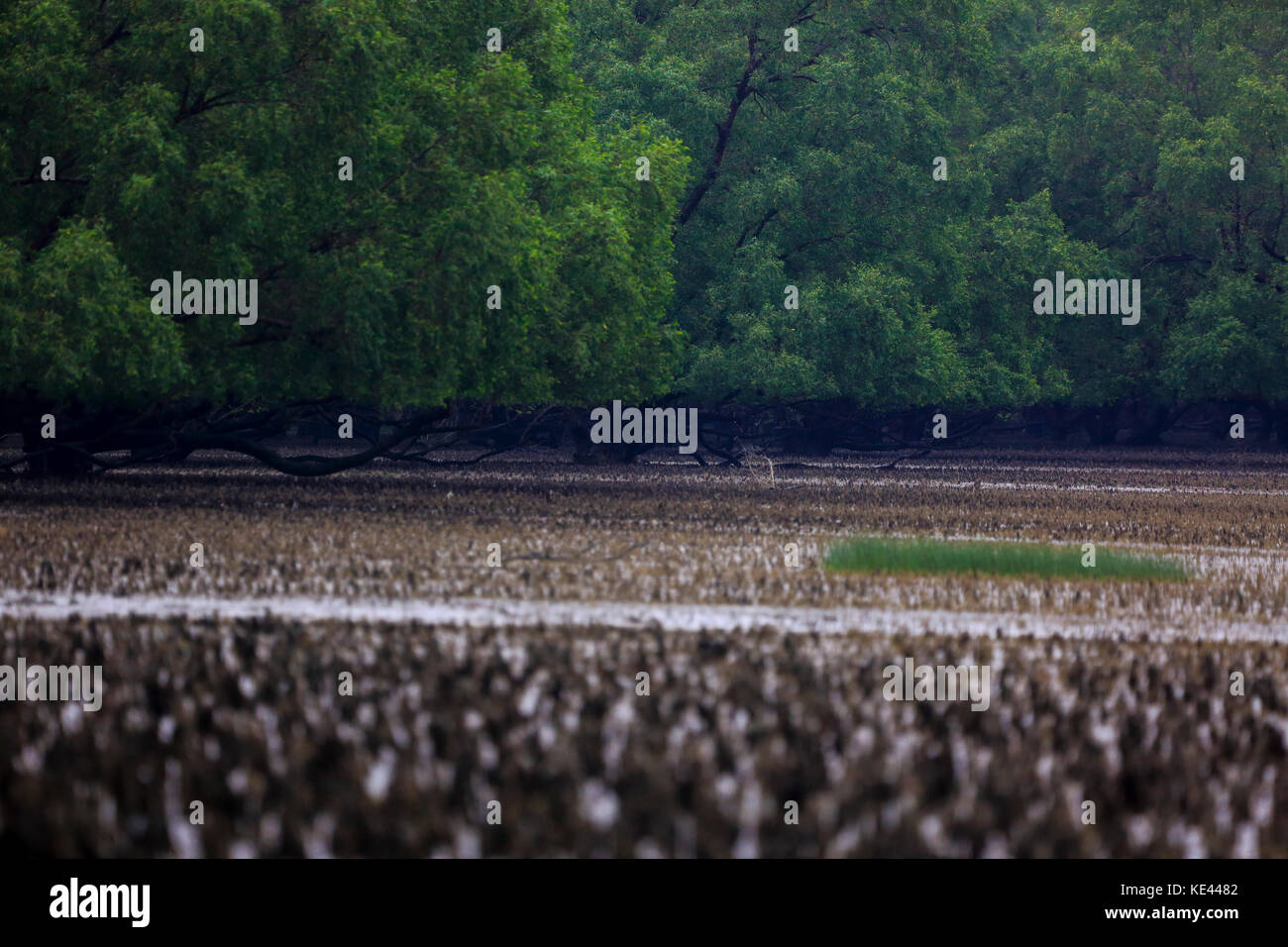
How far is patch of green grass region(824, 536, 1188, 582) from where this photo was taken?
16.5 m

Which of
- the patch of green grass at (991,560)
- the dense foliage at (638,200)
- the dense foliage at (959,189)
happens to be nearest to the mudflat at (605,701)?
the patch of green grass at (991,560)

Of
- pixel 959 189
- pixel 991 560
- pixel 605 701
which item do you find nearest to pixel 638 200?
pixel 959 189

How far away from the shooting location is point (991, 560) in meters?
17.8

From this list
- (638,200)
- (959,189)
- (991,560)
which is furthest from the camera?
(959,189)

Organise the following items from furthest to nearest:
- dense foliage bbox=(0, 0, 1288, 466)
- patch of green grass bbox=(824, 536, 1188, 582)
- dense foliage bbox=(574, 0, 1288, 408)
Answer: dense foliage bbox=(574, 0, 1288, 408) → dense foliage bbox=(0, 0, 1288, 466) → patch of green grass bbox=(824, 536, 1188, 582)

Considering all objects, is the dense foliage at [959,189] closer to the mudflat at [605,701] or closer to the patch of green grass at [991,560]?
the patch of green grass at [991,560]

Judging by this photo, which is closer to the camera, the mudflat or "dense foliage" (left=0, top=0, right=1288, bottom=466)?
the mudflat

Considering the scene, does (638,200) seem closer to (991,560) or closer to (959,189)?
(959,189)

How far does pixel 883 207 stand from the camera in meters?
45.8

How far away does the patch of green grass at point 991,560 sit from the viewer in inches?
648

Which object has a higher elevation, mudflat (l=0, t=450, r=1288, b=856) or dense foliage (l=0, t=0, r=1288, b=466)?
dense foliage (l=0, t=0, r=1288, b=466)

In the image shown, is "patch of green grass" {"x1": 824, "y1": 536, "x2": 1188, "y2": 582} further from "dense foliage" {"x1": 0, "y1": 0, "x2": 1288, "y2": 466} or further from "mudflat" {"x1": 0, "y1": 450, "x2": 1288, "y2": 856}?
"dense foliage" {"x1": 0, "y1": 0, "x2": 1288, "y2": 466}

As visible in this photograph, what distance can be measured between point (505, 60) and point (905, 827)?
22.7m

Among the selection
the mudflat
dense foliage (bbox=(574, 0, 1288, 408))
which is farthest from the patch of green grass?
dense foliage (bbox=(574, 0, 1288, 408))
